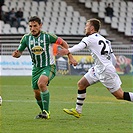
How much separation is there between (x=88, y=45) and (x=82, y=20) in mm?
26048

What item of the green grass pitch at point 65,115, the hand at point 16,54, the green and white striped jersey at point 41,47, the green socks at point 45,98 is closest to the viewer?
the green grass pitch at point 65,115

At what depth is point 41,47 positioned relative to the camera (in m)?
11.6

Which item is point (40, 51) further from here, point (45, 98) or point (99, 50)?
point (99, 50)

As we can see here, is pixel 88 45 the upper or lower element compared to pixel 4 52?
upper

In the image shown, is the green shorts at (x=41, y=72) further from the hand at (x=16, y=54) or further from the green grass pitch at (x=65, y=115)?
the green grass pitch at (x=65, y=115)

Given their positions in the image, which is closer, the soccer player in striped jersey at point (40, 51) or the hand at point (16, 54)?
the soccer player in striped jersey at point (40, 51)

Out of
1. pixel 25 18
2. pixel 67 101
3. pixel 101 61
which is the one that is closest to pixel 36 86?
pixel 101 61

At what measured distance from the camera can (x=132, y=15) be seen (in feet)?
127

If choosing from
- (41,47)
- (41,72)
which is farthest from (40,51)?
(41,72)

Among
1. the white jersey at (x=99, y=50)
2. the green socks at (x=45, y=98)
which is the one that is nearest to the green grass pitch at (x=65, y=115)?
the green socks at (x=45, y=98)

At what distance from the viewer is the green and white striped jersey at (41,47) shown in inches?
455

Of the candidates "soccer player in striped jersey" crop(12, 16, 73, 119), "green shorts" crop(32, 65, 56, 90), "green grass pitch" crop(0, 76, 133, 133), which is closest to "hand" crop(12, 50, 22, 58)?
"soccer player in striped jersey" crop(12, 16, 73, 119)

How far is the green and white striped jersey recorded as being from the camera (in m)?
11.6

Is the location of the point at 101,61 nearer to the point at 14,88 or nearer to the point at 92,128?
the point at 92,128
